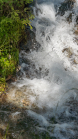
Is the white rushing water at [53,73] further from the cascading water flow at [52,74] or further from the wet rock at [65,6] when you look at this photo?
the wet rock at [65,6]

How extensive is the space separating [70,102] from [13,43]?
221 cm

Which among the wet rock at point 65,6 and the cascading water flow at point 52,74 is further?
the wet rock at point 65,6

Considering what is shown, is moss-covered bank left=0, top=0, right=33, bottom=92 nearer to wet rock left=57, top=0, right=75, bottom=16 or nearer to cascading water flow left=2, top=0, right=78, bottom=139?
cascading water flow left=2, top=0, right=78, bottom=139

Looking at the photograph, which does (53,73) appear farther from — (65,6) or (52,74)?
(65,6)

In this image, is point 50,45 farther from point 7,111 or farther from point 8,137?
point 8,137

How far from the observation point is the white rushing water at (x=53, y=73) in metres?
3.08

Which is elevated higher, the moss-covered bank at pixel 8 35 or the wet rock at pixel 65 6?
the wet rock at pixel 65 6

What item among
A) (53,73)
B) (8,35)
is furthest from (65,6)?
(8,35)

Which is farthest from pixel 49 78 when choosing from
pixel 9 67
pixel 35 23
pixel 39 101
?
pixel 35 23

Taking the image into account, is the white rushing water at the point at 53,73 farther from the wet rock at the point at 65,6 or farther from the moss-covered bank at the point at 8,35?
the moss-covered bank at the point at 8,35

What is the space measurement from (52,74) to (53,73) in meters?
0.05

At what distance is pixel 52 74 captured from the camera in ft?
15.1

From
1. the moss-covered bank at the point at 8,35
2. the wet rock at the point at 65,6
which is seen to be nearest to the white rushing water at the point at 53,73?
the wet rock at the point at 65,6

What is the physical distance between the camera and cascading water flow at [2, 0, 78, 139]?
10.1 feet
